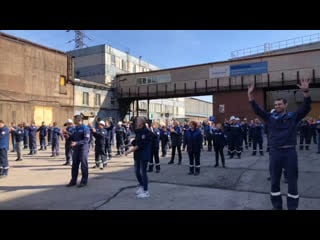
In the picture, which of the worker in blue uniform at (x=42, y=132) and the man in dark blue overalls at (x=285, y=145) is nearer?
the man in dark blue overalls at (x=285, y=145)

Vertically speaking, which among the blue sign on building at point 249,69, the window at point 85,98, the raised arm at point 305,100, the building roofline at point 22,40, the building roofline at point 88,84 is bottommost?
the raised arm at point 305,100

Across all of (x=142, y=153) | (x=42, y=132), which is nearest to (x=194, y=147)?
(x=142, y=153)

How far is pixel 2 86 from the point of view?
2648 centimetres

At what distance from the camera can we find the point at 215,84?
119 feet

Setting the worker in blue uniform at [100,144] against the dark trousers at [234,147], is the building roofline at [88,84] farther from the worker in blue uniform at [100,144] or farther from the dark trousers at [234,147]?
the dark trousers at [234,147]

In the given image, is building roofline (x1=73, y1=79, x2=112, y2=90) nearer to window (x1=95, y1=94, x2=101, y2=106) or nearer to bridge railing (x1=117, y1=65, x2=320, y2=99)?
window (x1=95, y1=94, x2=101, y2=106)

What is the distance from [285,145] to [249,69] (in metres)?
31.0

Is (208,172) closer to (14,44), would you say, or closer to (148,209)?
(148,209)

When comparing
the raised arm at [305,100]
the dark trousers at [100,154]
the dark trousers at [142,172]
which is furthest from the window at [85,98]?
the raised arm at [305,100]

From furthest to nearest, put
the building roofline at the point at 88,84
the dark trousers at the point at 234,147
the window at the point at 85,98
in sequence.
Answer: the window at the point at 85,98 < the building roofline at the point at 88,84 < the dark trousers at the point at 234,147

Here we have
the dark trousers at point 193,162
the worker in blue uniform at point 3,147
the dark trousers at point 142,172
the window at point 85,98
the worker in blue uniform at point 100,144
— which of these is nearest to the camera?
the dark trousers at point 142,172

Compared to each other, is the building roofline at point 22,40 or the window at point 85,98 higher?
the building roofline at point 22,40

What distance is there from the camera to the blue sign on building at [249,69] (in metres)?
33.4

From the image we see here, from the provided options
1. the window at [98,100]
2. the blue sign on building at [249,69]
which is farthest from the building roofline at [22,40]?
the blue sign on building at [249,69]
